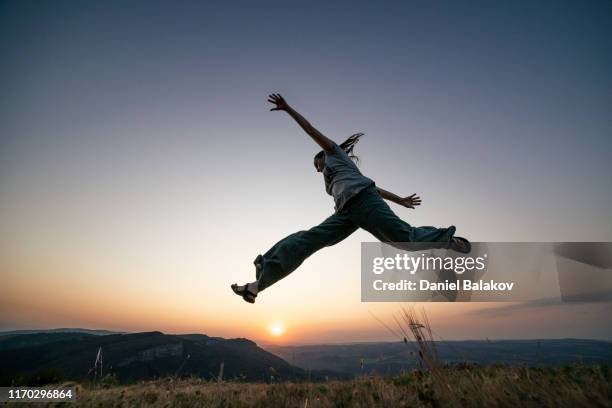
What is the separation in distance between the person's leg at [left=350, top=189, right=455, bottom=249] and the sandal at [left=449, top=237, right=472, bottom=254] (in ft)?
0.22

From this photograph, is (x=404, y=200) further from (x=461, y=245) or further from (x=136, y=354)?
(x=136, y=354)

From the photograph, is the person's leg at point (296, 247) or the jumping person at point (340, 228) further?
the person's leg at point (296, 247)

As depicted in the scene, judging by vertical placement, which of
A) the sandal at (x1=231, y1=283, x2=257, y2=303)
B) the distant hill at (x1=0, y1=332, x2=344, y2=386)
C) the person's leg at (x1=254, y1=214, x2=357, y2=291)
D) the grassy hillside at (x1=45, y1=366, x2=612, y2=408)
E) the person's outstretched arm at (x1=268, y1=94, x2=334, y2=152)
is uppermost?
the person's outstretched arm at (x1=268, y1=94, x2=334, y2=152)

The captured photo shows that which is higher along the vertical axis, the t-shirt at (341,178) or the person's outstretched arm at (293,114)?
the person's outstretched arm at (293,114)

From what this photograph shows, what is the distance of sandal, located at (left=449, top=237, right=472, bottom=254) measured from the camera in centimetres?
376

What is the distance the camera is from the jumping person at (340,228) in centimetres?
382

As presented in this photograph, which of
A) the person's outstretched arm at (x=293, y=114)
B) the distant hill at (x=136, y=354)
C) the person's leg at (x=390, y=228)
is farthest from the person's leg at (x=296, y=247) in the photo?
the distant hill at (x=136, y=354)

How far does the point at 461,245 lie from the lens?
3768mm

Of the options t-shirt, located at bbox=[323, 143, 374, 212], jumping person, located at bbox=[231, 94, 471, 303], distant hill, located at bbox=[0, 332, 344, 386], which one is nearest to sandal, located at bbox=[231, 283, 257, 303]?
jumping person, located at bbox=[231, 94, 471, 303]

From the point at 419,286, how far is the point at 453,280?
41cm

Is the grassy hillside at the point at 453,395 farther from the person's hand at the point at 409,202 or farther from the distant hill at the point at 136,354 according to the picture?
the distant hill at the point at 136,354

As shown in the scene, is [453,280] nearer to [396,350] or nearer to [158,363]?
[396,350]

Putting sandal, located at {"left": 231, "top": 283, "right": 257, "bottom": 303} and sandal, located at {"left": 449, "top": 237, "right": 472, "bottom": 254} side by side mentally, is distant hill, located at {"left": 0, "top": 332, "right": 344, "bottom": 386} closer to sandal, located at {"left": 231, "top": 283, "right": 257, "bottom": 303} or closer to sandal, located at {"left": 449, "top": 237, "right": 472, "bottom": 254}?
sandal, located at {"left": 231, "top": 283, "right": 257, "bottom": 303}

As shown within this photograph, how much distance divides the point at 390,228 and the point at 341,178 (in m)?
0.95
